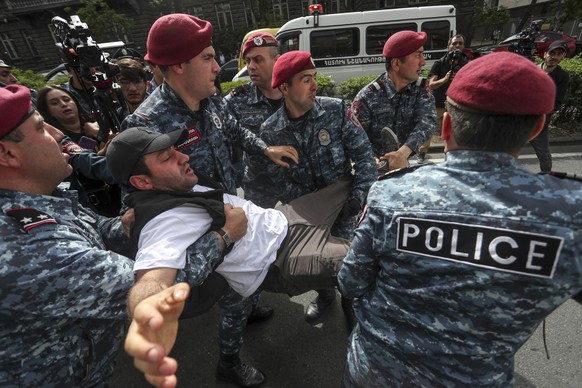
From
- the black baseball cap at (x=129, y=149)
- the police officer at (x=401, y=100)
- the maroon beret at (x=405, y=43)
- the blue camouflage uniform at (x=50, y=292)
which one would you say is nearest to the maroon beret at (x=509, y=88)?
the black baseball cap at (x=129, y=149)

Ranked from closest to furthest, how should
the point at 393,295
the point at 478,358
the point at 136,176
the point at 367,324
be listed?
the point at 478,358, the point at 393,295, the point at 367,324, the point at 136,176

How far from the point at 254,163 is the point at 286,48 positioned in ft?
27.0

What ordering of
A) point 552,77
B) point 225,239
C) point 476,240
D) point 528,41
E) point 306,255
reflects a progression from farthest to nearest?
A: point 528,41 → point 552,77 → point 306,255 → point 225,239 → point 476,240

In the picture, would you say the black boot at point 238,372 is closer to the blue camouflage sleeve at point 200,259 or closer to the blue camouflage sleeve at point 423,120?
the blue camouflage sleeve at point 200,259

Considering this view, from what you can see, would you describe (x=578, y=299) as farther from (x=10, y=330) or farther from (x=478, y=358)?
(x=10, y=330)

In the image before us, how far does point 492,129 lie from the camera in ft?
3.01

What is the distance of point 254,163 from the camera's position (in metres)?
2.76

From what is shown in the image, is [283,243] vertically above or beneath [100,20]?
beneath

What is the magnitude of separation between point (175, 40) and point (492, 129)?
1.71 metres

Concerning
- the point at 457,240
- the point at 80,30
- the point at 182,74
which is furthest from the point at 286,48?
the point at 457,240

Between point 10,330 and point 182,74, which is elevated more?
point 182,74

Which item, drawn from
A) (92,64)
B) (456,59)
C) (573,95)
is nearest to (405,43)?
(92,64)

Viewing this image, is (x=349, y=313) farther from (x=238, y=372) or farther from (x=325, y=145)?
(x=325, y=145)

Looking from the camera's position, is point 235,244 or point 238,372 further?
point 238,372
